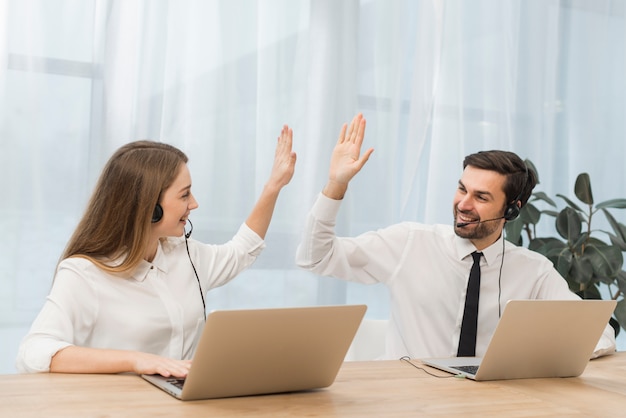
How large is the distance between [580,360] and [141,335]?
46.4 inches

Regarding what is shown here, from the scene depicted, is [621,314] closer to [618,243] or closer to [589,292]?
[589,292]

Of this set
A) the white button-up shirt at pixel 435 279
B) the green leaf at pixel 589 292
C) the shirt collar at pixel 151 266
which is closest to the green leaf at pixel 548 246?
the green leaf at pixel 589 292

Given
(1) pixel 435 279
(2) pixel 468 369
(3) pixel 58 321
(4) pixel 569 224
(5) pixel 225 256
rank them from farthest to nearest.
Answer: (4) pixel 569 224 < (1) pixel 435 279 < (5) pixel 225 256 < (2) pixel 468 369 < (3) pixel 58 321

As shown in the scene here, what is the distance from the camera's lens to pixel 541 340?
73.9 inches

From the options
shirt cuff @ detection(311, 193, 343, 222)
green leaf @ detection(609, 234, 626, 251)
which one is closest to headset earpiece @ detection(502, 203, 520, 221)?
shirt cuff @ detection(311, 193, 343, 222)

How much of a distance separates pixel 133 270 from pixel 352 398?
0.76 meters

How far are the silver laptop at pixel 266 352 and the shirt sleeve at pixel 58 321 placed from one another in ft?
0.92

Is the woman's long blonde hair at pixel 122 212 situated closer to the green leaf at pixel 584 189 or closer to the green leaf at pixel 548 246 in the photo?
the green leaf at pixel 548 246

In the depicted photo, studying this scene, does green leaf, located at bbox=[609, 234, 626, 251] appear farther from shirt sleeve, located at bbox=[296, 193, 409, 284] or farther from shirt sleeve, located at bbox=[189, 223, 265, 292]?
shirt sleeve, located at bbox=[189, 223, 265, 292]

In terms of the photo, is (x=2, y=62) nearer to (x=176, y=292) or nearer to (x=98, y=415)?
(x=176, y=292)

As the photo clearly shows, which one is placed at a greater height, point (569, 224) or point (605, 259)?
point (569, 224)

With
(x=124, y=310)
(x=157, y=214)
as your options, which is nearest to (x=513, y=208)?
(x=157, y=214)

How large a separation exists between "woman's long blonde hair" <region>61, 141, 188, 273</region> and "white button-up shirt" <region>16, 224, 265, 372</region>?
6 cm

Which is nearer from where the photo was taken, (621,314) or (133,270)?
(133,270)
